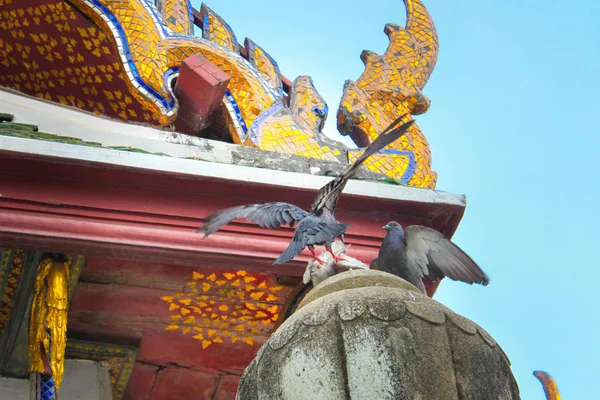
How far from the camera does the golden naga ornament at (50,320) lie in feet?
11.0

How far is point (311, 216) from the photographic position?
10.2 ft

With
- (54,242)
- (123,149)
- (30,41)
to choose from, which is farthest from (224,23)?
(54,242)

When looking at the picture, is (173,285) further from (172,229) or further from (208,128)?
(208,128)

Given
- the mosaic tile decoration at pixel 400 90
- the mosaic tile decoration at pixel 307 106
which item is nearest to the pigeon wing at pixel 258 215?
the mosaic tile decoration at pixel 400 90

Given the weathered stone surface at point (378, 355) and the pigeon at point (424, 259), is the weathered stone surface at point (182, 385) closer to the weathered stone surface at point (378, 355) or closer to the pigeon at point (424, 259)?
the pigeon at point (424, 259)

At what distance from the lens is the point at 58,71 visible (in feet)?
17.2

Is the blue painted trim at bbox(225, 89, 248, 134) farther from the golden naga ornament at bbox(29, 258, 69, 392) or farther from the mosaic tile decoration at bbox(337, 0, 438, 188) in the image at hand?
the golden naga ornament at bbox(29, 258, 69, 392)

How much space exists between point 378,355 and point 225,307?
156 cm

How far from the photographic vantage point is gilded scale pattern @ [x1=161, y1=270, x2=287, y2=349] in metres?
3.71

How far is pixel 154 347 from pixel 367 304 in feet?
5.64

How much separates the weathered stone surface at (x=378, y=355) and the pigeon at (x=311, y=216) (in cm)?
47

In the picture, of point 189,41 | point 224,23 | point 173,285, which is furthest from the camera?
point 224,23

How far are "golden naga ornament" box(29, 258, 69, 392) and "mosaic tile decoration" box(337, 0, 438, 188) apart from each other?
167cm

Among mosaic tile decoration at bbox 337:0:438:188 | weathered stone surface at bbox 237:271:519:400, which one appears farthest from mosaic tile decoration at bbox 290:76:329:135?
weathered stone surface at bbox 237:271:519:400
